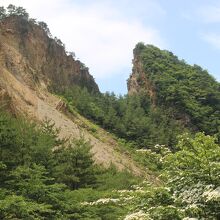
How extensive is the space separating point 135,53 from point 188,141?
102 meters

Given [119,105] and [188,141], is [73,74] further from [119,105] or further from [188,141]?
[188,141]

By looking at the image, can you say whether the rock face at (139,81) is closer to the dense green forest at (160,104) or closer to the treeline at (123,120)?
the dense green forest at (160,104)

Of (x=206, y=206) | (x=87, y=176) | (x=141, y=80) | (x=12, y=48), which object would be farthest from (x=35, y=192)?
(x=141, y=80)

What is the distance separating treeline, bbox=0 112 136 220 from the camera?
22.8m

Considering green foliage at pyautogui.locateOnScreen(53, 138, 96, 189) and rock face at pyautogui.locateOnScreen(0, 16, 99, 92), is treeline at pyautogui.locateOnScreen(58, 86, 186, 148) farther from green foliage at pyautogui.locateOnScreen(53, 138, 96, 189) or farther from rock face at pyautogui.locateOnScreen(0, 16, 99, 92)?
green foliage at pyautogui.locateOnScreen(53, 138, 96, 189)

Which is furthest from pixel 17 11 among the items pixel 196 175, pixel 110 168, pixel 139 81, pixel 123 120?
pixel 196 175

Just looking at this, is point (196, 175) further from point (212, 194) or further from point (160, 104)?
point (160, 104)

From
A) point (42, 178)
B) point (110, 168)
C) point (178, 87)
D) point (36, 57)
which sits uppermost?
point (178, 87)

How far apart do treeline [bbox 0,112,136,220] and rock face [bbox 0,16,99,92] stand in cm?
3512

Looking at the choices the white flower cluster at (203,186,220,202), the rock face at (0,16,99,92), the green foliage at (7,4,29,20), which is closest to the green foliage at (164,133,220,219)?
the white flower cluster at (203,186,220,202)

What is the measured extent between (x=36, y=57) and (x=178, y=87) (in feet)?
103

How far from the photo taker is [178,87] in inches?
3999

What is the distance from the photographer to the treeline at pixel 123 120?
81.4 meters

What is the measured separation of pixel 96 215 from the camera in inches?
1056
